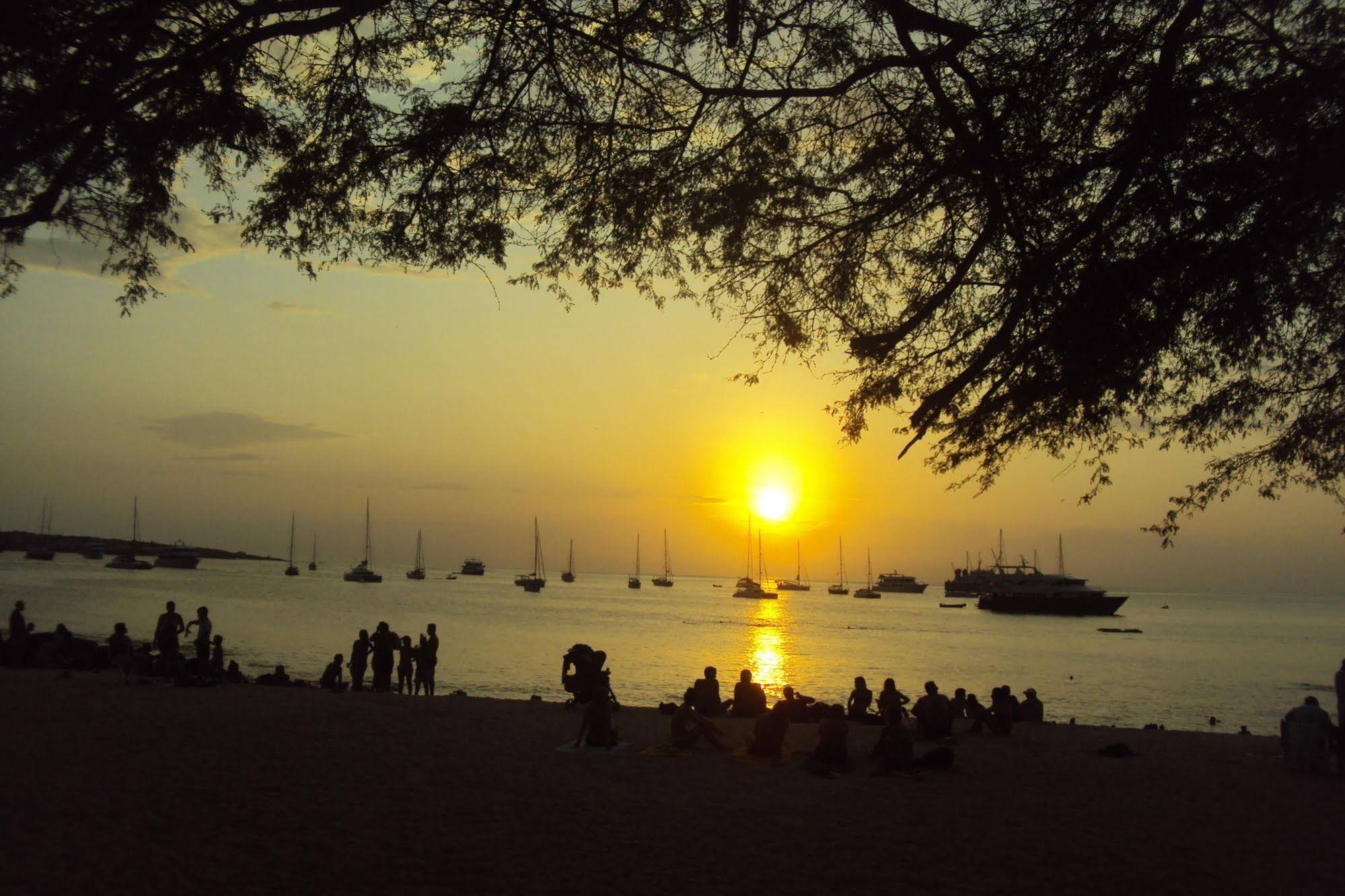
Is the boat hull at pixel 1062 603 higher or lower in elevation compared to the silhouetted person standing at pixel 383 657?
lower

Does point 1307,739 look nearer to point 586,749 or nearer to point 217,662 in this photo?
point 586,749

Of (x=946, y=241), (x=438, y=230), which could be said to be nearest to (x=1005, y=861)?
(x=946, y=241)

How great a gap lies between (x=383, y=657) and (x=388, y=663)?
15 cm

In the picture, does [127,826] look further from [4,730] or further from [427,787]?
[4,730]

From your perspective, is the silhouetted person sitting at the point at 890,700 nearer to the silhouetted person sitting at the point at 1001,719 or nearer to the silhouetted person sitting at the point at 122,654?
the silhouetted person sitting at the point at 1001,719

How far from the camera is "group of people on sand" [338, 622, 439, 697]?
1825 cm

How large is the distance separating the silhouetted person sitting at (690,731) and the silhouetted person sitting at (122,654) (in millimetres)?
9196

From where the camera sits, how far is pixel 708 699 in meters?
16.0

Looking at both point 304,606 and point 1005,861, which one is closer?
point 1005,861

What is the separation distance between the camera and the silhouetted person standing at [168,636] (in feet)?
52.2

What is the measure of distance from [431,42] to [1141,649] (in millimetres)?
74964

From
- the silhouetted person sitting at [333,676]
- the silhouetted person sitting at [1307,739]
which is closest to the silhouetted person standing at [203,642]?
the silhouetted person sitting at [333,676]

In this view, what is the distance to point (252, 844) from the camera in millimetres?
6395

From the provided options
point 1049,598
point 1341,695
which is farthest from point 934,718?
point 1049,598
